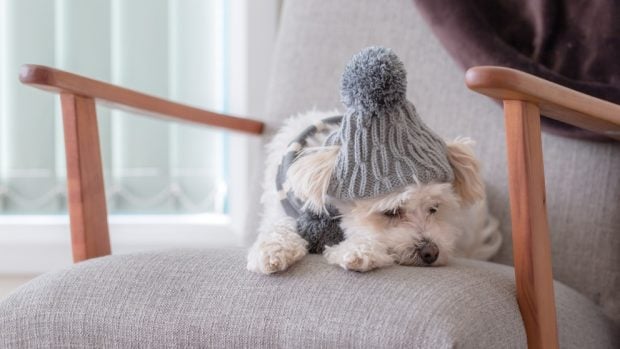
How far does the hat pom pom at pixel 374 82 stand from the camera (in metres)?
1.02

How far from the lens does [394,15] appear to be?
1.59 metres

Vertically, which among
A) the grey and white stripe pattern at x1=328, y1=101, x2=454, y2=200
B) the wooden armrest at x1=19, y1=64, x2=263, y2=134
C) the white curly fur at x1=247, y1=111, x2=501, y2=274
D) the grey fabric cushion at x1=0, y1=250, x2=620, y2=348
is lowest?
the grey fabric cushion at x1=0, y1=250, x2=620, y2=348

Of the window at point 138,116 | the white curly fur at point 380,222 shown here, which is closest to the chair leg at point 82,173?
the white curly fur at point 380,222

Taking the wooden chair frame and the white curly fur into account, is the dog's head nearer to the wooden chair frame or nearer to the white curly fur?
the white curly fur

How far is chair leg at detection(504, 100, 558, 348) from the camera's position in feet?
3.12

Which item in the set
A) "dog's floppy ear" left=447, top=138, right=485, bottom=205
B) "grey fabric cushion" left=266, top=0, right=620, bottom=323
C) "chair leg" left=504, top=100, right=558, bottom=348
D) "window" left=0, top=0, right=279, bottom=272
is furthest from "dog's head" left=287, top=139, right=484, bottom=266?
"window" left=0, top=0, right=279, bottom=272

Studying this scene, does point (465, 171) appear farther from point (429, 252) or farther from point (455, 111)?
point (455, 111)

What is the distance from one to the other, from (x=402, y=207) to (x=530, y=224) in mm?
170

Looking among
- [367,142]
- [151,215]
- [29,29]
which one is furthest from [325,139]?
[29,29]

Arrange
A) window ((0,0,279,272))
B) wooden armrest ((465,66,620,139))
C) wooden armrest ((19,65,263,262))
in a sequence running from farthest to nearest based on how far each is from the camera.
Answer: window ((0,0,279,272))
wooden armrest ((19,65,263,262))
wooden armrest ((465,66,620,139))

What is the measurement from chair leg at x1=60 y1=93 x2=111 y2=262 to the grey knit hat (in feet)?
1.34

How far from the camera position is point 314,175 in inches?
41.1

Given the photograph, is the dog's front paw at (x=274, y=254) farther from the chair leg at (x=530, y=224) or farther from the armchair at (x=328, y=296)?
the chair leg at (x=530, y=224)

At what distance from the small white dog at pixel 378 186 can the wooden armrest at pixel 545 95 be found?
0.50 ft
